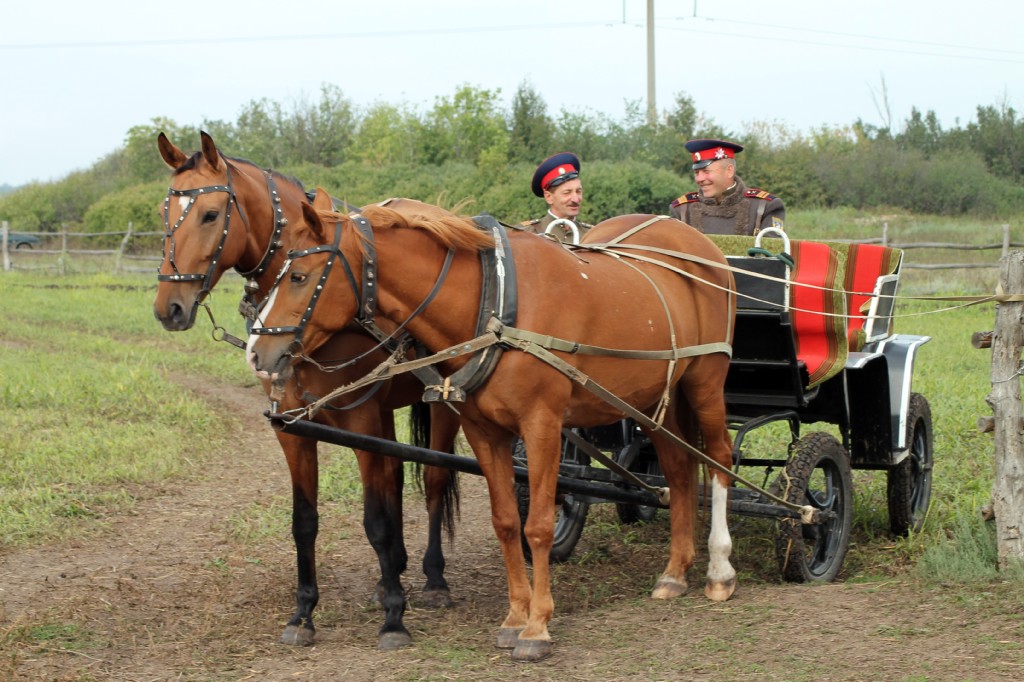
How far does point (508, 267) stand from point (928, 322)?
43.2ft

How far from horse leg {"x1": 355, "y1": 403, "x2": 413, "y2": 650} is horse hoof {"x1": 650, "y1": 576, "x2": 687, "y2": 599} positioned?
1.23 m

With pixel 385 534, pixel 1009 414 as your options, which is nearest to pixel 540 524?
pixel 385 534

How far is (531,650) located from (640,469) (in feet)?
7.58

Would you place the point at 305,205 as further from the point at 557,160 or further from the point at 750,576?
the point at 750,576

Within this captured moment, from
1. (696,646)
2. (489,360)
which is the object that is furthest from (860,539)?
A: (489,360)

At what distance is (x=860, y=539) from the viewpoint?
6.04m

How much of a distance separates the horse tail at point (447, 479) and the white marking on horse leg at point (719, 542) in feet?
4.20

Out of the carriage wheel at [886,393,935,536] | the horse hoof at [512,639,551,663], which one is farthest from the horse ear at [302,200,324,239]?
the carriage wheel at [886,393,935,536]

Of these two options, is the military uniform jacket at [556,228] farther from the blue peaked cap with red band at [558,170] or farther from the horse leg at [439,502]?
the horse leg at [439,502]

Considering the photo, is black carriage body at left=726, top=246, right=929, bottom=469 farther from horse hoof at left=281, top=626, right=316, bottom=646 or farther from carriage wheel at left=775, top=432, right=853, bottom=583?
horse hoof at left=281, top=626, right=316, bottom=646

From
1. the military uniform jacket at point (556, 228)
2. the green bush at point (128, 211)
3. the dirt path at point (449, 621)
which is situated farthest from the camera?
the green bush at point (128, 211)

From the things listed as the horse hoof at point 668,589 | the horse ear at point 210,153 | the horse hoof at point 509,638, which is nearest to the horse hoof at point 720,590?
the horse hoof at point 668,589

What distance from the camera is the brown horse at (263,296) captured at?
421cm

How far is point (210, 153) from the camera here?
4.30 metres
